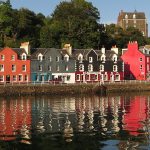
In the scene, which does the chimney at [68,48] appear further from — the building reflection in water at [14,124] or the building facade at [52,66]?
the building reflection in water at [14,124]

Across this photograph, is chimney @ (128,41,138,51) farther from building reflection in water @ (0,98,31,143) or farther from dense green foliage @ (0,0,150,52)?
building reflection in water @ (0,98,31,143)

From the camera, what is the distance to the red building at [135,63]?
119 metres

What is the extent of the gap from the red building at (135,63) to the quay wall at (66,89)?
17.0 meters

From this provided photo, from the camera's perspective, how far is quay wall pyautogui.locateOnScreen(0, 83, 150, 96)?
8689cm

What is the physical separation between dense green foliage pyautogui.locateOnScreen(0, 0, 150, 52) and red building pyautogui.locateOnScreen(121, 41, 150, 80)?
11093 millimetres

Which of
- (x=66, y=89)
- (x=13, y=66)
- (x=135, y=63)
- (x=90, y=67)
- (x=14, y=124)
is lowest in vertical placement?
(x=14, y=124)

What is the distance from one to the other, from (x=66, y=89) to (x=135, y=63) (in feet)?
105

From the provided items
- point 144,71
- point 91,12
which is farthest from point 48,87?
point 91,12

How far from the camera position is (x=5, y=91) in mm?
86000

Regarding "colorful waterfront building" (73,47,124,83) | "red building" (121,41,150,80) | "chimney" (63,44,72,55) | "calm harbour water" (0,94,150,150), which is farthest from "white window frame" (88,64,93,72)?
"calm harbour water" (0,94,150,150)

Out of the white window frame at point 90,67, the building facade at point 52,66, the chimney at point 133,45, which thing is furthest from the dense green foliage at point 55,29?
the building facade at point 52,66

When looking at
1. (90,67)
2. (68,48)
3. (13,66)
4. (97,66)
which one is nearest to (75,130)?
(13,66)

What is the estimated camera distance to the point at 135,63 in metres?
119

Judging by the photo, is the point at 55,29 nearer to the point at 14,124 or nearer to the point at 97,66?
the point at 97,66
